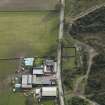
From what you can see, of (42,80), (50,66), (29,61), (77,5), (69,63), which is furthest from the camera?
(77,5)

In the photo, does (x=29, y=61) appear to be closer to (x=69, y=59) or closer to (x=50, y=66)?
(x=50, y=66)

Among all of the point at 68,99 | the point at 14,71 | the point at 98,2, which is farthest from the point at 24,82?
the point at 98,2

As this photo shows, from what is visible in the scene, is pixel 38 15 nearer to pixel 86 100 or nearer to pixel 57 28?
pixel 57 28

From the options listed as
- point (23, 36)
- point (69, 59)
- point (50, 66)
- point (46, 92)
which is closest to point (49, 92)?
point (46, 92)

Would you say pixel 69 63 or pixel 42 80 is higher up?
pixel 69 63

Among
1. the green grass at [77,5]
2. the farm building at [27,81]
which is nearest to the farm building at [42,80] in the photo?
the farm building at [27,81]

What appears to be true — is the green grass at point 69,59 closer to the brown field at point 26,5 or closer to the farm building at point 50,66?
the farm building at point 50,66
